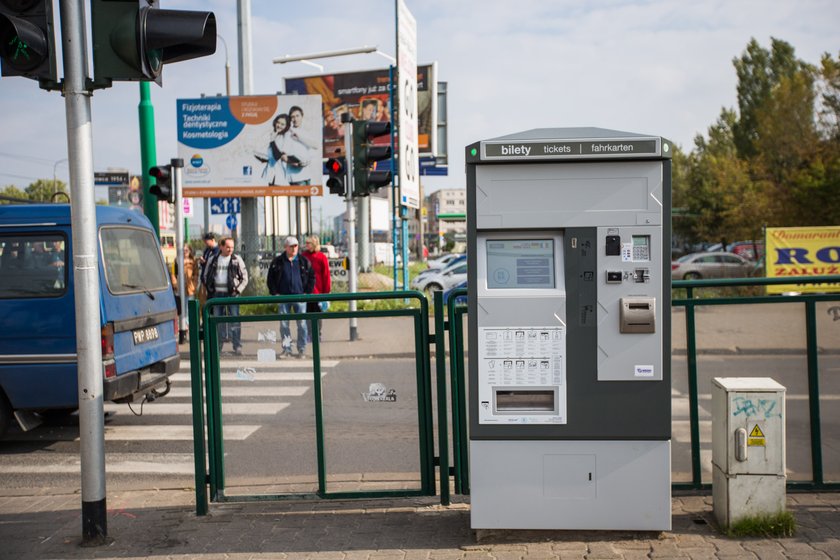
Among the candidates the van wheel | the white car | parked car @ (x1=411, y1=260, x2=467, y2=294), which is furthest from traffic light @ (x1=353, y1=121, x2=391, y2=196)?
the white car

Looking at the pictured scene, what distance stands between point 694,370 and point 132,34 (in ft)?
13.1

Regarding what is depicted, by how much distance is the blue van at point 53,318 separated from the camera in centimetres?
730

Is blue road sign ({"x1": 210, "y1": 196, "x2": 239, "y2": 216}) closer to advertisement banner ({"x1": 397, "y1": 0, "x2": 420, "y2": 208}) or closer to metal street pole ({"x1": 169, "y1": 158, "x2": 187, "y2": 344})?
advertisement banner ({"x1": 397, "y1": 0, "x2": 420, "y2": 208})

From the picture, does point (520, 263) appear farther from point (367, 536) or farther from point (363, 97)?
point (363, 97)

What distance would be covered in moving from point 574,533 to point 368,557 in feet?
3.96

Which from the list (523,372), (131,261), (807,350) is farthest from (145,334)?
(807,350)

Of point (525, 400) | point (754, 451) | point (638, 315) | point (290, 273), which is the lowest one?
point (754, 451)

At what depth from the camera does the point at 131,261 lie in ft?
26.9

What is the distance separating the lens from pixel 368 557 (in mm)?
4441

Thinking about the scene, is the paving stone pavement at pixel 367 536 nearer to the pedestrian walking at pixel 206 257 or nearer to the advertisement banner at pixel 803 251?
the pedestrian walking at pixel 206 257

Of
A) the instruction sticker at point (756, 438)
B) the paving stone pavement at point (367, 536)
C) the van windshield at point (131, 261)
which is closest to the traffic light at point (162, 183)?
the van windshield at point (131, 261)

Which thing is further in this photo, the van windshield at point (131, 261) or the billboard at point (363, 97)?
the billboard at point (363, 97)

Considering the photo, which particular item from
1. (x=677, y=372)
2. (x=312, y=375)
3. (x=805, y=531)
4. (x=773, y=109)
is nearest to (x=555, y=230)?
(x=677, y=372)

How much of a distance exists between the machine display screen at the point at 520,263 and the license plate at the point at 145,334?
4.59 m
